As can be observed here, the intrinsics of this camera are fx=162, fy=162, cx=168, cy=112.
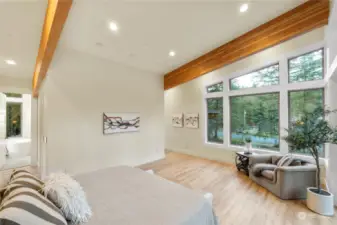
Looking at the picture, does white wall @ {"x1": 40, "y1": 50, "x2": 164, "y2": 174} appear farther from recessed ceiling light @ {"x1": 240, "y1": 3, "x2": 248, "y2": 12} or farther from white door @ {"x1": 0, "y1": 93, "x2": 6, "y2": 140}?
white door @ {"x1": 0, "y1": 93, "x2": 6, "y2": 140}

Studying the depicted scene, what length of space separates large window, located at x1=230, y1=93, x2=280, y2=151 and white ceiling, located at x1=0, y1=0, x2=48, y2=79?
5.23 metres

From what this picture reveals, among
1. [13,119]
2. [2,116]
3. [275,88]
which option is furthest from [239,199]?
[13,119]

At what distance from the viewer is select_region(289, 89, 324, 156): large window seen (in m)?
3.87

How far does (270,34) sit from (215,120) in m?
3.31

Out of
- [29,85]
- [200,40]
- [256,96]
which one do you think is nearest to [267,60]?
[256,96]

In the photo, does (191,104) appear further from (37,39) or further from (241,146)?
(37,39)

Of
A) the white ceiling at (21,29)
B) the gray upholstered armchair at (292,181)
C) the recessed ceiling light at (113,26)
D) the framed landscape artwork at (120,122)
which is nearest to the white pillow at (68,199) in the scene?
the white ceiling at (21,29)

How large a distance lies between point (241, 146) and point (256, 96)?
5.37ft

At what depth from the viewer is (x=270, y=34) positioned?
128 inches

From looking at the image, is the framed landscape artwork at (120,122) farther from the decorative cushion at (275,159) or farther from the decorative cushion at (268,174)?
the decorative cushion at (275,159)

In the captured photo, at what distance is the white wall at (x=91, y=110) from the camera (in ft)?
12.0

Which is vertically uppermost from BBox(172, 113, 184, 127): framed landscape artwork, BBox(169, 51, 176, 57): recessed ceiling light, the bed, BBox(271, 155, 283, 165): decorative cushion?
BBox(169, 51, 176, 57): recessed ceiling light

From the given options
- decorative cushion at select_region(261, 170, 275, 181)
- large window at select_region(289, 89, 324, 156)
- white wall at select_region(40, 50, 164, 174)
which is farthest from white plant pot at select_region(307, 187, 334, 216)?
white wall at select_region(40, 50, 164, 174)

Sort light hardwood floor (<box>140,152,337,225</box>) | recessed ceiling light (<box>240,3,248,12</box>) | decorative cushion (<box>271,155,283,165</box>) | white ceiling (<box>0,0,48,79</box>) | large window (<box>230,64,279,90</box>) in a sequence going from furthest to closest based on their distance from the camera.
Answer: large window (<box>230,64,279,90</box>), decorative cushion (<box>271,155,283,165</box>), recessed ceiling light (<box>240,3,248,12</box>), light hardwood floor (<box>140,152,337,225</box>), white ceiling (<box>0,0,48,79</box>)
